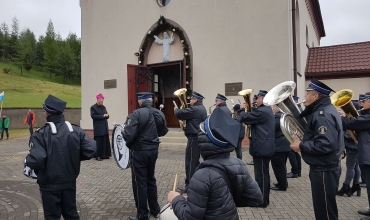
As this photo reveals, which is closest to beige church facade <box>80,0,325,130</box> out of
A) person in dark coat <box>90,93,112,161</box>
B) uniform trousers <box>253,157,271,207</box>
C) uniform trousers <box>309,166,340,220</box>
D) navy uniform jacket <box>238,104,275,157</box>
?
person in dark coat <box>90,93,112,161</box>

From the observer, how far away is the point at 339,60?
568 inches

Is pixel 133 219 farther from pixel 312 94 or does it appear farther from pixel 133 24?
pixel 133 24

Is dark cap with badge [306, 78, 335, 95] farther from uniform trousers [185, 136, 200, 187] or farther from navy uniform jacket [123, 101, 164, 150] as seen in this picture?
uniform trousers [185, 136, 200, 187]

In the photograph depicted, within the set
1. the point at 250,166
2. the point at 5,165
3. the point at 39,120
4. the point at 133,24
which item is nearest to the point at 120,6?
the point at 133,24

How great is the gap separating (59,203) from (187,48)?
10362mm

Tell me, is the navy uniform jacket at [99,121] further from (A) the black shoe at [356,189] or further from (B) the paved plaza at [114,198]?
(A) the black shoe at [356,189]

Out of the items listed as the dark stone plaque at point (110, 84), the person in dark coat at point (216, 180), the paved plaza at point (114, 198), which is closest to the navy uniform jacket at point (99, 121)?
the paved plaza at point (114, 198)

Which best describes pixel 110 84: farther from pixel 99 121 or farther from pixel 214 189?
pixel 214 189

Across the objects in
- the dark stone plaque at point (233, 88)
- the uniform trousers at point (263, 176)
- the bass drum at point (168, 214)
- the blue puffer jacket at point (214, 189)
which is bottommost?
the uniform trousers at point (263, 176)

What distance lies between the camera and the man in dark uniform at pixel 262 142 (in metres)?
5.18

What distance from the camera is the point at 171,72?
1645 cm

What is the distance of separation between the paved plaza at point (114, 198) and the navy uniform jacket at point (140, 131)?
1257mm

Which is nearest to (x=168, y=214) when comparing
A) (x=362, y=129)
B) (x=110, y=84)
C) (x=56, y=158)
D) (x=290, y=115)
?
(x=56, y=158)

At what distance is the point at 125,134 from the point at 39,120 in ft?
94.9
